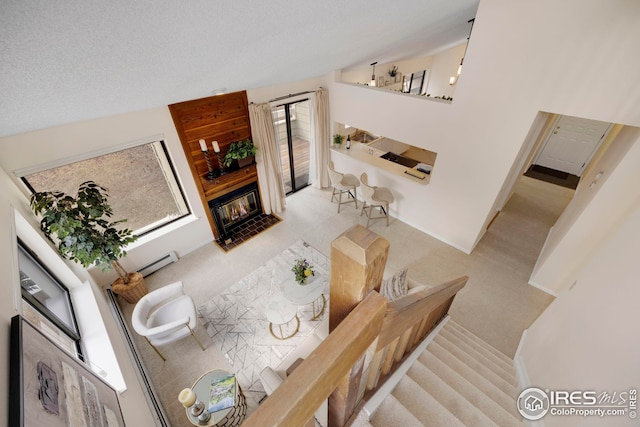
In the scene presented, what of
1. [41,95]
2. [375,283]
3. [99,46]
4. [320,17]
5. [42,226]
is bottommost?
[42,226]

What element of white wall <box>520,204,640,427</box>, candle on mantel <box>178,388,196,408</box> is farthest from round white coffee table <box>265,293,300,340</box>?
white wall <box>520,204,640,427</box>

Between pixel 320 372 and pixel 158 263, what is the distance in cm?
429

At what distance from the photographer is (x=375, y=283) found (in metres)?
0.77

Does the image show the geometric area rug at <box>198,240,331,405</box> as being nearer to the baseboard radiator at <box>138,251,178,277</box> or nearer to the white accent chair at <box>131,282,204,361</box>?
the white accent chair at <box>131,282,204,361</box>

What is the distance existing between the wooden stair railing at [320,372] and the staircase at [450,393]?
721 millimetres

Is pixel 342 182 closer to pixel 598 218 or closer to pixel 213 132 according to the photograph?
pixel 213 132

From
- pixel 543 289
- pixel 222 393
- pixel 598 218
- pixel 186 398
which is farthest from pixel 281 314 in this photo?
pixel 598 218

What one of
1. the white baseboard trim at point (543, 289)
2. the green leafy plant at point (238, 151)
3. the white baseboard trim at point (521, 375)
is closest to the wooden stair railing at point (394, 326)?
the white baseboard trim at point (521, 375)

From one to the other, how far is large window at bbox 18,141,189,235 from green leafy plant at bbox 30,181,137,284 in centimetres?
31

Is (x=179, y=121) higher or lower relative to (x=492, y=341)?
higher

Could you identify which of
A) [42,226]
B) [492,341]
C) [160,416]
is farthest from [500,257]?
A: [42,226]

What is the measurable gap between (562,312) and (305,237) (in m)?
3.42

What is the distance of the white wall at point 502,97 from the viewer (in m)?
A: 2.37

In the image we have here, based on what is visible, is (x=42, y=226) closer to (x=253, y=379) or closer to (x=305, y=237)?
(x=253, y=379)
